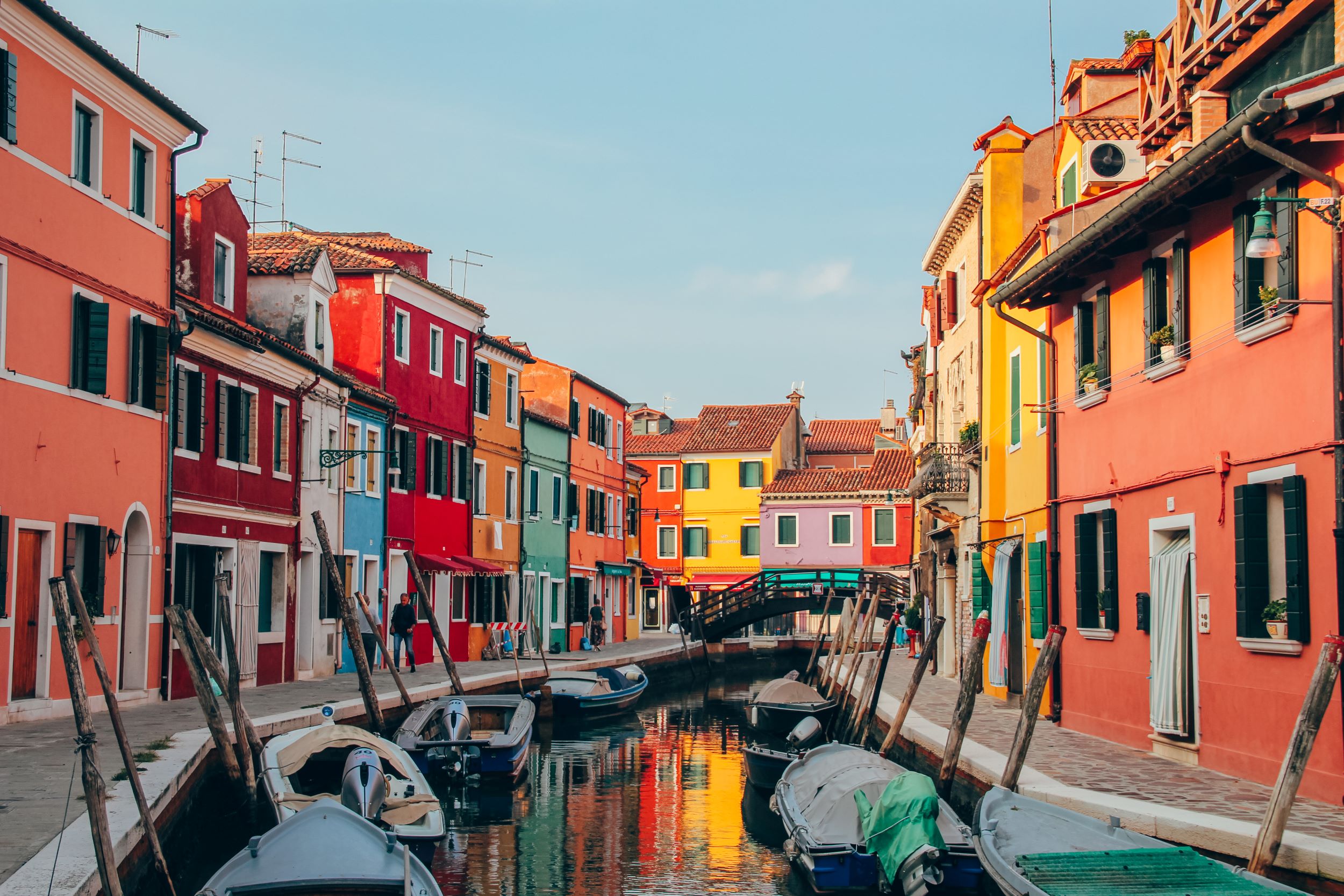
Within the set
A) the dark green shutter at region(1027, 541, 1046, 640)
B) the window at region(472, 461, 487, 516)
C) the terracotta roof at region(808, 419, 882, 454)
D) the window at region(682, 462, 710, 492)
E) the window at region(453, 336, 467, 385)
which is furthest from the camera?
the terracotta roof at region(808, 419, 882, 454)

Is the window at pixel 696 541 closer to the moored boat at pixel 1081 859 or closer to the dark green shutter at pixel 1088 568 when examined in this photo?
the dark green shutter at pixel 1088 568

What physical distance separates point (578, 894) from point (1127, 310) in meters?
9.60

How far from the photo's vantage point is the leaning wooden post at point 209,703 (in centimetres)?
1408

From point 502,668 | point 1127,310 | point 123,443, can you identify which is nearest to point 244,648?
point 123,443

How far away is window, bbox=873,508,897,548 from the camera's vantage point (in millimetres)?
61312

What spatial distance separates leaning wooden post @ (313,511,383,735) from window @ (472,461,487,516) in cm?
1554

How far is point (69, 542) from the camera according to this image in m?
18.1

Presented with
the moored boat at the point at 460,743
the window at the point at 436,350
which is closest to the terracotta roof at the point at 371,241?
the window at the point at 436,350

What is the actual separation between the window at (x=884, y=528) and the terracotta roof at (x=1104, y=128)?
40.7 m

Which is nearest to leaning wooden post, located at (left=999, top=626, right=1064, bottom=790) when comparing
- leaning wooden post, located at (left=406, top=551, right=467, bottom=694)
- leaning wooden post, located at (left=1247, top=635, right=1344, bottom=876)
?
leaning wooden post, located at (left=1247, top=635, right=1344, bottom=876)

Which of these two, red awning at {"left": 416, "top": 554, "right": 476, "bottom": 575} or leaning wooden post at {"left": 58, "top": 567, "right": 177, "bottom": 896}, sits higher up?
red awning at {"left": 416, "top": 554, "right": 476, "bottom": 575}

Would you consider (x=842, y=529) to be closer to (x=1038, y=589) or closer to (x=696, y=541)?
(x=696, y=541)

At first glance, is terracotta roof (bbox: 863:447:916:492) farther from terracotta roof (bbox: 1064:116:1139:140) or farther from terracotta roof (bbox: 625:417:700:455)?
terracotta roof (bbox: 1064:116:1139:140)

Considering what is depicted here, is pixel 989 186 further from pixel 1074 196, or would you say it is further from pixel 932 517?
pixel 932 517
